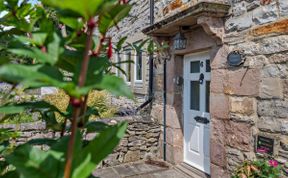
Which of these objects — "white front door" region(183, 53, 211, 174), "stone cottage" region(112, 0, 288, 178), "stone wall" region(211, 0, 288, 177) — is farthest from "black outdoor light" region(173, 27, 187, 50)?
"stone wall" region(211, 0, 288, 177)

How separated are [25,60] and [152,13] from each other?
598cm

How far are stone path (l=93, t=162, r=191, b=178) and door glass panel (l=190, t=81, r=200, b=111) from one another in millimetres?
1254

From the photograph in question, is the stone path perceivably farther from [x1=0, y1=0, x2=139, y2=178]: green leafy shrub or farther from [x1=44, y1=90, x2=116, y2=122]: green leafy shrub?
[x1=0, y1=0, x2=139, y2=178]: green leafy shrub

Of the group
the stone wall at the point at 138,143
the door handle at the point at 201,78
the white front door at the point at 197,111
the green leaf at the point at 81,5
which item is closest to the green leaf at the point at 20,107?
the green leaf at the point at 81,5

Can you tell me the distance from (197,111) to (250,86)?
1659 mm

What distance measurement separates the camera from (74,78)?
604 millimetres

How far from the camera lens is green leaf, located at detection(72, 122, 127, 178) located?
64 centimetres

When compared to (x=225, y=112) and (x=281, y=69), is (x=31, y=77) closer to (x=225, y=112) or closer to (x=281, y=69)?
(x=281, y=69)

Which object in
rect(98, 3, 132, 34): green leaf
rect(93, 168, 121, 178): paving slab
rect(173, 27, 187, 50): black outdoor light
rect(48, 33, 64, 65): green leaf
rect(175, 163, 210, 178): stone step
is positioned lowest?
rect(93, 168, 121, 178): paving slab

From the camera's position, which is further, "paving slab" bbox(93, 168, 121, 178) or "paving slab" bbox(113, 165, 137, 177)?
"paving slab" bbox(113, 165, 137, 177)

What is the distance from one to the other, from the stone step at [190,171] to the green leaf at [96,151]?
182 inches

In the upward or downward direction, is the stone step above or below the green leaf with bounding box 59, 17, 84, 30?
below

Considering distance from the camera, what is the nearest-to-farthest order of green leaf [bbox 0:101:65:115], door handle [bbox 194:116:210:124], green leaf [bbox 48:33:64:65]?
green leaf [bbox 48:33:64:65]
green leaf [bbox 0:101:65:115]
door handle [bbox 194:116:210:124]

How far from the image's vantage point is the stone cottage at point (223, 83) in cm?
343
